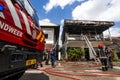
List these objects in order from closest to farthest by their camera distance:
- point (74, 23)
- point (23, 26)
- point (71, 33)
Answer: point (23, 26) → point (74, 23) → point (71, 33)

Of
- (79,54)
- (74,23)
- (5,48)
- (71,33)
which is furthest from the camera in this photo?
(71,33)

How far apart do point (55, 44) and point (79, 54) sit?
8.57 metres

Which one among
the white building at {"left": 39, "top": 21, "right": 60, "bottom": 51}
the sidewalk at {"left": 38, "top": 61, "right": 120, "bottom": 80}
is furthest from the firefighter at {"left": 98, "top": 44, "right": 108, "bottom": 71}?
the white building at {"left": 39, "top": 21, "right": 60, "bottom": 51}

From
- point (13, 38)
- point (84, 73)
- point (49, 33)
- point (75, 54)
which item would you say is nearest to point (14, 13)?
point (13, 38)

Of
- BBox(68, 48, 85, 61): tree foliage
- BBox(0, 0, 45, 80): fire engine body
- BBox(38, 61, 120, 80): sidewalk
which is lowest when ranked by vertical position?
BBox(38, 61, 120, 80): sidewalk

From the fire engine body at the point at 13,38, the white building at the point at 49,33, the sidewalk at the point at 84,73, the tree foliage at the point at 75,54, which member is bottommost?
the sidewalk at the point at 84,73

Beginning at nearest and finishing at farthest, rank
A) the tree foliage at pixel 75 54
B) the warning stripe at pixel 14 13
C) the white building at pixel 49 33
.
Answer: the warning stripe at pixel 14 13
the tree foliage at pixel 75 54
the white building at pixel 49 33

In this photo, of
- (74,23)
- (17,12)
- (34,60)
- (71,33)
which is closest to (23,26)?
(17,12)

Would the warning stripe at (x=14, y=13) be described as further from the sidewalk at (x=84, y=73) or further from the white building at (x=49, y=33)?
the white building at (x=49, y=33)

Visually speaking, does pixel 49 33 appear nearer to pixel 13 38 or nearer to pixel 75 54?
pixel 75 54

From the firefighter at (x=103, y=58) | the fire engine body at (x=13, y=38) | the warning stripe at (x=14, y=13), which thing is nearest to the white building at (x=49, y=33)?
the firefighter at (x=103, y=58)

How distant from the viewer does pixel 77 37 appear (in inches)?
1112

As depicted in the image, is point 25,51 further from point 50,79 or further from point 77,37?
point 77,37

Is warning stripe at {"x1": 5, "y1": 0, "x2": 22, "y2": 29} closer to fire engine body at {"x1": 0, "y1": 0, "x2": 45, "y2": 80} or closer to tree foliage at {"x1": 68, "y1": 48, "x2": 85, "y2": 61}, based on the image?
fire engine body at {"x1": 0, "y1": 0, "x2": 45, "y2": 80}
